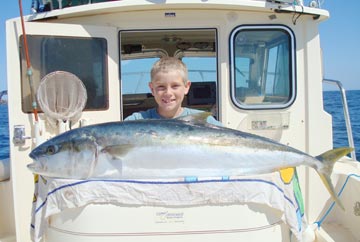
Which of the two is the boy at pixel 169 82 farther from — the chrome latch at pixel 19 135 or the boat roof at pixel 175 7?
the chrome latch at pixel 19 135

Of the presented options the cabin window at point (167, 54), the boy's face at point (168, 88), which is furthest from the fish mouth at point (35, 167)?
the cabin window at point (167, 54)

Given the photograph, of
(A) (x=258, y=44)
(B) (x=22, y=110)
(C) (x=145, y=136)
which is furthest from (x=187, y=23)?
(C) (x=145, y=136)

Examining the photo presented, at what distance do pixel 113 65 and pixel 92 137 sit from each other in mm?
2181

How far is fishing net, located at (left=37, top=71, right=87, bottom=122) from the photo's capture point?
3656 millimetres

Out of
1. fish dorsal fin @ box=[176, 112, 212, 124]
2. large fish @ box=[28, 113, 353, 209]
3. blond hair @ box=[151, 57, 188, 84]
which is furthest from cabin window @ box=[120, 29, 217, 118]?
large fish @ box=[28, 113, 353, 209]

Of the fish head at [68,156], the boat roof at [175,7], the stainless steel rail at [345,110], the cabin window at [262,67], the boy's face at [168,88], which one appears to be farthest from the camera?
the stainless steel rail at [345,110]

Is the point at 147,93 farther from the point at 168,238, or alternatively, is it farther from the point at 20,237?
the point at 168,238

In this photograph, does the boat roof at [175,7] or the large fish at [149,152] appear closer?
the large fish at [149,152]

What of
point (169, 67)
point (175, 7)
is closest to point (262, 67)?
point (175, 7)

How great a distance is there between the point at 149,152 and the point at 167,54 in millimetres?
6130

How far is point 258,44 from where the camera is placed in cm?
420

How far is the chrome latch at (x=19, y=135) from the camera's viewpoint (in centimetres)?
361

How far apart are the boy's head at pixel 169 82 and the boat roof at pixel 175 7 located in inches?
52.4

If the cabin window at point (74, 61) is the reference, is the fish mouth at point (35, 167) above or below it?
below
